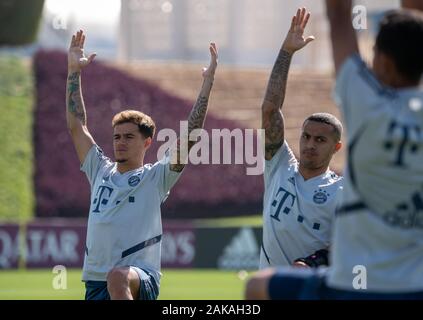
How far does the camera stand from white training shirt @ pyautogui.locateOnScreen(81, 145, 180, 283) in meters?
7.60

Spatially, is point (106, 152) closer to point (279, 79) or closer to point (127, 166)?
point (127, 166)

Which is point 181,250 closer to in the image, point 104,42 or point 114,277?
point 114,277

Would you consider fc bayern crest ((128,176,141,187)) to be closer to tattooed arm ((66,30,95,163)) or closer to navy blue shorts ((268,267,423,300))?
tattooed arm ((66,30,95,163))

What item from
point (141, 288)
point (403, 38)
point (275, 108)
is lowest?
point (141, 288)

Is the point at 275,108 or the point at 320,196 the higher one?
the point at 275,108

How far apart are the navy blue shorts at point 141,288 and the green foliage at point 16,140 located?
829 inches

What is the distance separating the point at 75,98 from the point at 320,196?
2.11 meters

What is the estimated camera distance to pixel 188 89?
34.6m

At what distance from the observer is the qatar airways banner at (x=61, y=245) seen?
72.1 feet

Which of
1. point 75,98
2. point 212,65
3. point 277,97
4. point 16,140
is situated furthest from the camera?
point 16,140

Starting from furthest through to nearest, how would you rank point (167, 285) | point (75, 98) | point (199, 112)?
point (167, 285)
point (75, 98)
point (199, 112)

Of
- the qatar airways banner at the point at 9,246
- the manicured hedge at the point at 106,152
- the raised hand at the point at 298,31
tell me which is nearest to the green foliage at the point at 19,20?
the qatar airways banner at the point at 9,246

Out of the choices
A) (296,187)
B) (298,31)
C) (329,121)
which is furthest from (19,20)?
(298,31)

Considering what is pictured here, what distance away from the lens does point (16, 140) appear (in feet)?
100
